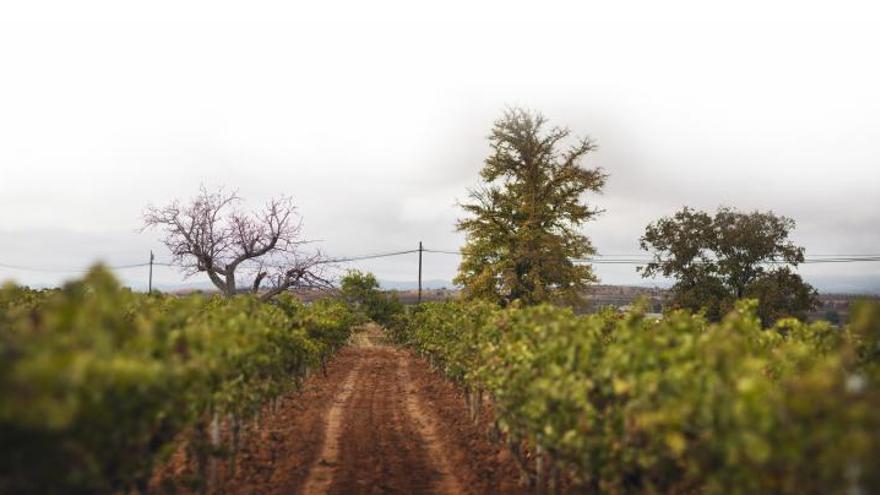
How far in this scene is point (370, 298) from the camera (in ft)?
176

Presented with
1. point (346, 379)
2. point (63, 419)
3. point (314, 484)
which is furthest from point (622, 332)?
point (346, 379)

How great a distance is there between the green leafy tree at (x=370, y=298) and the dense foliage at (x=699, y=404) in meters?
41.7

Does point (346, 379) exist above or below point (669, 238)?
below

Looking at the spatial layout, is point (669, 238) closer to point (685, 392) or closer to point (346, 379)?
point (346, 379)

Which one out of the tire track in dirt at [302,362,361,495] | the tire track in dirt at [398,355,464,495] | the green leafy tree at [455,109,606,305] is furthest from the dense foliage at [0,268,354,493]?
the green leafy tree at [455,109,606,305]

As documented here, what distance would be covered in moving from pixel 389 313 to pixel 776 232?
3058 cm

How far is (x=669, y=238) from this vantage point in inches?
1924

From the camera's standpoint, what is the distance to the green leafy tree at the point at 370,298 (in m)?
53.2

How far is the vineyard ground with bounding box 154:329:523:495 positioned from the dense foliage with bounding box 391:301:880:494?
3.12 m

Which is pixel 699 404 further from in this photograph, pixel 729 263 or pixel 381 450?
pixel 729 263

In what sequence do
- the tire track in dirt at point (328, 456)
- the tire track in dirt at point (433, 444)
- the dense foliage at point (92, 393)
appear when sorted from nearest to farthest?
the dense foliage at point (92, 393)
the tire track in dirt at point (328, 456)
the tire track in dirt at point (433, 444)

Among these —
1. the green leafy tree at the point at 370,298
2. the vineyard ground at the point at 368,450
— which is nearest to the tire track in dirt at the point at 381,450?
the vineyard ground at the point at 368,450

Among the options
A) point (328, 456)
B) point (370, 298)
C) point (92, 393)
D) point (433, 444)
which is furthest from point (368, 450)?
point (370, 298)

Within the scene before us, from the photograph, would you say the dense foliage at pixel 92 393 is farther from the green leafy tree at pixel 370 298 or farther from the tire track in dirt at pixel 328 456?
the green leafy tree at pixel 370 298
